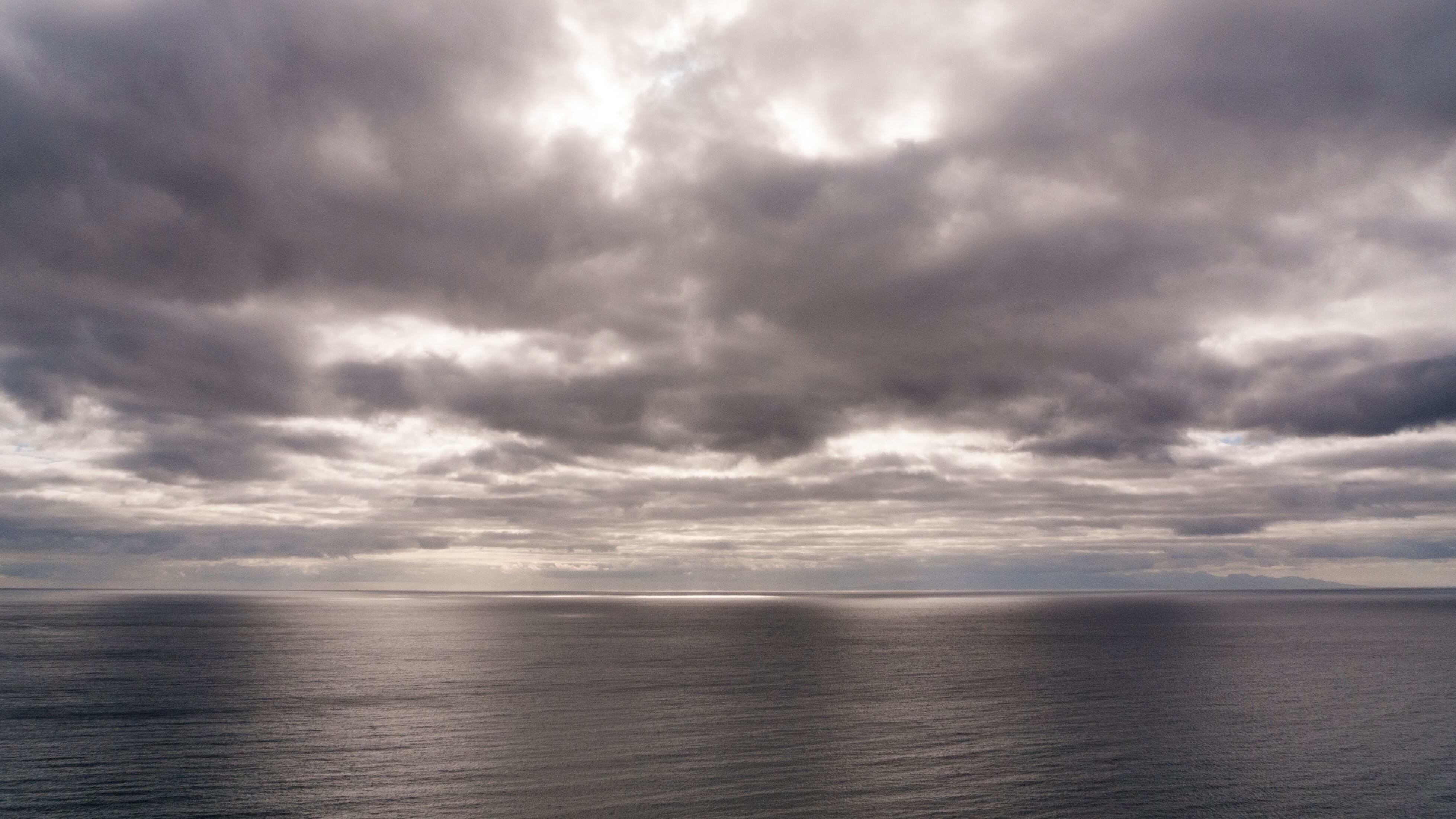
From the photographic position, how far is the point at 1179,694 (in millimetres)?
81125

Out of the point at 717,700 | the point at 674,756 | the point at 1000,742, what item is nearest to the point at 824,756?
the point at 674,756

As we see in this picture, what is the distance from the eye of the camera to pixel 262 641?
14212 cm

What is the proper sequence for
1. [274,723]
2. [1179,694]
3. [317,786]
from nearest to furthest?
[317,786]
[274,723]
[1179,694]

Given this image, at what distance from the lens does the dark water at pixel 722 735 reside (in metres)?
43.6

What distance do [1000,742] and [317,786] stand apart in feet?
140

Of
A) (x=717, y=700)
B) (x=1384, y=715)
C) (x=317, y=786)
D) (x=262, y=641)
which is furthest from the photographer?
(x=262, y=641)

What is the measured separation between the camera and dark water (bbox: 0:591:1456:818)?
43.6 m

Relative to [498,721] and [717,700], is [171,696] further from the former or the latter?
[717,700]

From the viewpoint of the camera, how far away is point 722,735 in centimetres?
5853

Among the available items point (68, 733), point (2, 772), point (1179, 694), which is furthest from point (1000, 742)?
point (68, 733)

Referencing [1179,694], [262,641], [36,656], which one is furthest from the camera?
[262,641]

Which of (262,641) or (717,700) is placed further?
(262,641)

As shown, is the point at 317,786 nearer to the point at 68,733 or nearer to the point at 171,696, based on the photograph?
the point at 68,733

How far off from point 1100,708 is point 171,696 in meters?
82.6
